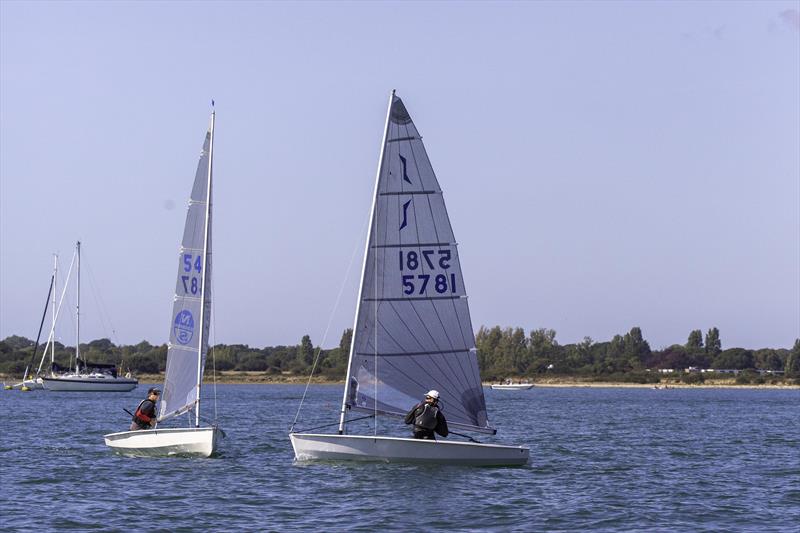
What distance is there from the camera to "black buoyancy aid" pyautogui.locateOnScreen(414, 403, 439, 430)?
31.5 m

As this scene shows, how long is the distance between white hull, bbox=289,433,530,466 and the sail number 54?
6192mm

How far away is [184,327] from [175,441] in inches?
133

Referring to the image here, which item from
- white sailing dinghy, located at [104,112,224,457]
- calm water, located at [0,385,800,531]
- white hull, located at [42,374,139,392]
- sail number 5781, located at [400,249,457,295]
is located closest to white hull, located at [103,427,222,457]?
white sailing dinghy, located at [104,112,224,457]

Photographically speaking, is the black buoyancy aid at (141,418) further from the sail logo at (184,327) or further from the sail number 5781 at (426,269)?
the sail number 5781 at (426,269)

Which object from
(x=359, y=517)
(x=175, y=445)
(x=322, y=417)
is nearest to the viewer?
(x=359, y=517)

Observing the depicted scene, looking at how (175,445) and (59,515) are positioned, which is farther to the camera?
(175,445)

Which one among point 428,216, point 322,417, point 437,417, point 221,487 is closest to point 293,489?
point 221,487

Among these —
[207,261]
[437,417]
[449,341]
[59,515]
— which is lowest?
[59,515]

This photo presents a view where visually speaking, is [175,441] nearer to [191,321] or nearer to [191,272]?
[191,321]

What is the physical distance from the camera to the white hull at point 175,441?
34.5m

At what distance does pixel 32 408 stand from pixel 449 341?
182 feet

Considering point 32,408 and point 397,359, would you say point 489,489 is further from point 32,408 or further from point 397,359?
point 32,408

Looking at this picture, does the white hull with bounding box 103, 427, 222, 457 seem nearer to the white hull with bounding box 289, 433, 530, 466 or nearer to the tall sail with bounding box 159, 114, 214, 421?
the tall sail with bounding box 159, 114, 214, 421

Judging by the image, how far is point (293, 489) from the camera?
3003 cm
